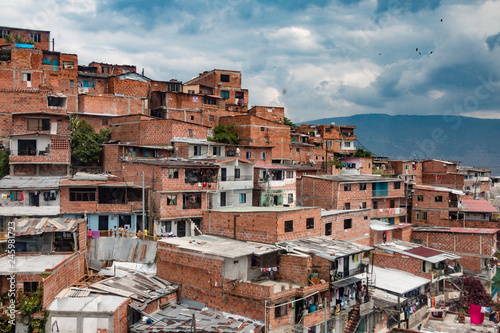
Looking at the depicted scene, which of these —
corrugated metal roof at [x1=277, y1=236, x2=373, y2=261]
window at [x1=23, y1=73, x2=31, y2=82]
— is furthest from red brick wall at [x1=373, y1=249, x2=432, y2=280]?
window at [x1=23, y1=73, x2=31, y2=82]

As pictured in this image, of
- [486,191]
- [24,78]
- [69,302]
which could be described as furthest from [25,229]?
[486,191]

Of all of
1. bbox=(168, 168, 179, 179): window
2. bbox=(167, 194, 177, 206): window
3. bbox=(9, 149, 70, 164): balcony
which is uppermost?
bbox=(9, 149, 70, 164): balcony

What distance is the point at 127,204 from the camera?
28359 millimetres

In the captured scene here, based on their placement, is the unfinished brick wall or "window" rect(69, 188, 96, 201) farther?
the unfinished brick wall

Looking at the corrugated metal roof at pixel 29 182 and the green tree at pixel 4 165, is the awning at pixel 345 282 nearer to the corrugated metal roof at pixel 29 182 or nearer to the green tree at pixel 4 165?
the corrugated metal roof at pixel 29 182

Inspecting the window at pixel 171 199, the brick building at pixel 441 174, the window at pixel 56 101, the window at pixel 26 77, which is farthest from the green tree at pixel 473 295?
the window at pixel 26 77

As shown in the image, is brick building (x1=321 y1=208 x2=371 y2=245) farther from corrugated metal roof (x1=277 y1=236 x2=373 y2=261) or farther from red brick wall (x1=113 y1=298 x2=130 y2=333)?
red brick wall (x1=113 y1=298 x2=130 y2=333)

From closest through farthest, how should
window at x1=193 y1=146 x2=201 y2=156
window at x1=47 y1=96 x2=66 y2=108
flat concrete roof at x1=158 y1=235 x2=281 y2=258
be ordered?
flat concrete roof at x1=158 y1=235 x2=281 y2=258 → window at x1=193 y1=146 x2=201 y2=156 → window at x1=47 y1=96 x2=66 y2=108

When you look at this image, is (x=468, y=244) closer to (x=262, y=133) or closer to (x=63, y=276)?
(x=262, y=133)

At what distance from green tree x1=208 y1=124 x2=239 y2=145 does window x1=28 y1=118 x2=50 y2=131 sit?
1472 centimetres

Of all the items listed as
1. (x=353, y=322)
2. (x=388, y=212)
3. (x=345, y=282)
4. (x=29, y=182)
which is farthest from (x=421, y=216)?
(x=29, y=182)

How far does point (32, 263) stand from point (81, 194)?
8197 mm

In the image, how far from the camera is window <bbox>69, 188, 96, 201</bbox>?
2778cm

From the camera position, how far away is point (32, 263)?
794 inches
